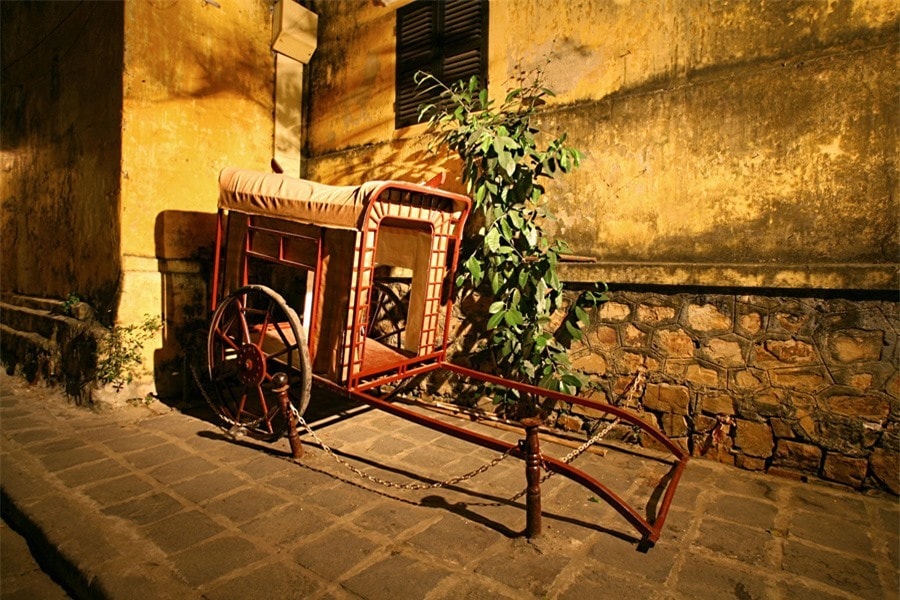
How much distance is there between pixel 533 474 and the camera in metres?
2.46

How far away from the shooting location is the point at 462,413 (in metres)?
4.75

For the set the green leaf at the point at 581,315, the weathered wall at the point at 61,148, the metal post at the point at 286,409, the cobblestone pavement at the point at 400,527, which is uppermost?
the weathered wall at the point at 61,148

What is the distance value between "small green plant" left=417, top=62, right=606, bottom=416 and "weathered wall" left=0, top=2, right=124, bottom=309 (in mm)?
3823

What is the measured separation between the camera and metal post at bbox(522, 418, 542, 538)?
7.98 ft

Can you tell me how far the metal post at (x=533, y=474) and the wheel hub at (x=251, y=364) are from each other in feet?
7.88

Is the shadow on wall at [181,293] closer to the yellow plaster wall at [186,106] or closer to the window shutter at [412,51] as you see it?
the yellow plaster wall at [186,106]

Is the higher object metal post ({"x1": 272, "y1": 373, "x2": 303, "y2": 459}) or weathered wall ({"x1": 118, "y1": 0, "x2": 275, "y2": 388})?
weathered wall ({"x1": 118, "y1": 0, "x2": 275, "y2": 388})

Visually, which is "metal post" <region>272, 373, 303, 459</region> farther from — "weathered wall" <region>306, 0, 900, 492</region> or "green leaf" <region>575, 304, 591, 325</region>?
"green leaf" <region>575, 304, 591, 325</region>

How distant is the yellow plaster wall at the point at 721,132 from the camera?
3.20 m

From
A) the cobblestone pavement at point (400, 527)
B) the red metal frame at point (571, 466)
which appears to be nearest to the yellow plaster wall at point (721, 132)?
the red metal frame at point (571, 466)

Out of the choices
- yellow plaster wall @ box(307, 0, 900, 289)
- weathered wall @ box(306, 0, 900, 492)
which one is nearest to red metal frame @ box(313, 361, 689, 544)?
weathered wall @ box(306, 0, 900, 492)

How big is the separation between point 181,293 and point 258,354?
81.3 inches

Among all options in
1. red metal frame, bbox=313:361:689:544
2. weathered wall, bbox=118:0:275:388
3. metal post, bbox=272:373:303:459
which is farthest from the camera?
weathered wall, bbox=118:0:275:388

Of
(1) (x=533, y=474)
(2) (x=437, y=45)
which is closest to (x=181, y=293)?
(2) (x=437, y=45)
